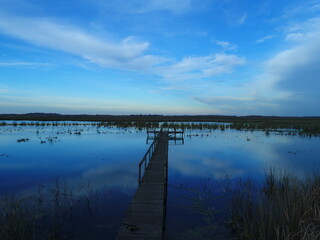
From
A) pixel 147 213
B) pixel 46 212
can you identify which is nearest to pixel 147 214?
pixel 147 213

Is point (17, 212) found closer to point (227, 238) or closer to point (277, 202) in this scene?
point (227, 238)

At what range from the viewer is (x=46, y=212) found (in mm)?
7348

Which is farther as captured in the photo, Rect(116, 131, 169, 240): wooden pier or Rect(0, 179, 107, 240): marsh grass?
Rect(116, 131, 169, 240): wooden pier

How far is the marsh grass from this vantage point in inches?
199

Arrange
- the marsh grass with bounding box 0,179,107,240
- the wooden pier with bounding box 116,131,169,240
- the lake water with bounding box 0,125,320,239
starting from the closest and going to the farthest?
the marsh grass with bounding box 0,179,107,240
the wooden pier with bounding box 116,131,169,240
the lake water with bounding box 0,125,320,239

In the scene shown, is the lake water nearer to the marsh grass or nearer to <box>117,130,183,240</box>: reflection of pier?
the marsh grass

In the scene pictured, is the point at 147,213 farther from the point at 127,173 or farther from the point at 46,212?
the point at 127,173

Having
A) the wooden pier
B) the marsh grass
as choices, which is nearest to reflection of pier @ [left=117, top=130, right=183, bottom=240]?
the wooden pier

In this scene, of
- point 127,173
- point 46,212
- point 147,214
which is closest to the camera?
point 147,214

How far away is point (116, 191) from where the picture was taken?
9836 mm

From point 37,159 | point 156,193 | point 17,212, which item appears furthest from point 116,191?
point 37,159

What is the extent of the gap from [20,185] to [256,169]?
1437 centimetres

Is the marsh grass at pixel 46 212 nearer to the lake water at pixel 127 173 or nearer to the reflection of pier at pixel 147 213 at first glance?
the lake water at pixel 127 173

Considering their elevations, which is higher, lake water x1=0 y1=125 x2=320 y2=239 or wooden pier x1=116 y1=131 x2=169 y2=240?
wooden pier x1=116 y1=131 x2=169 y2=240
